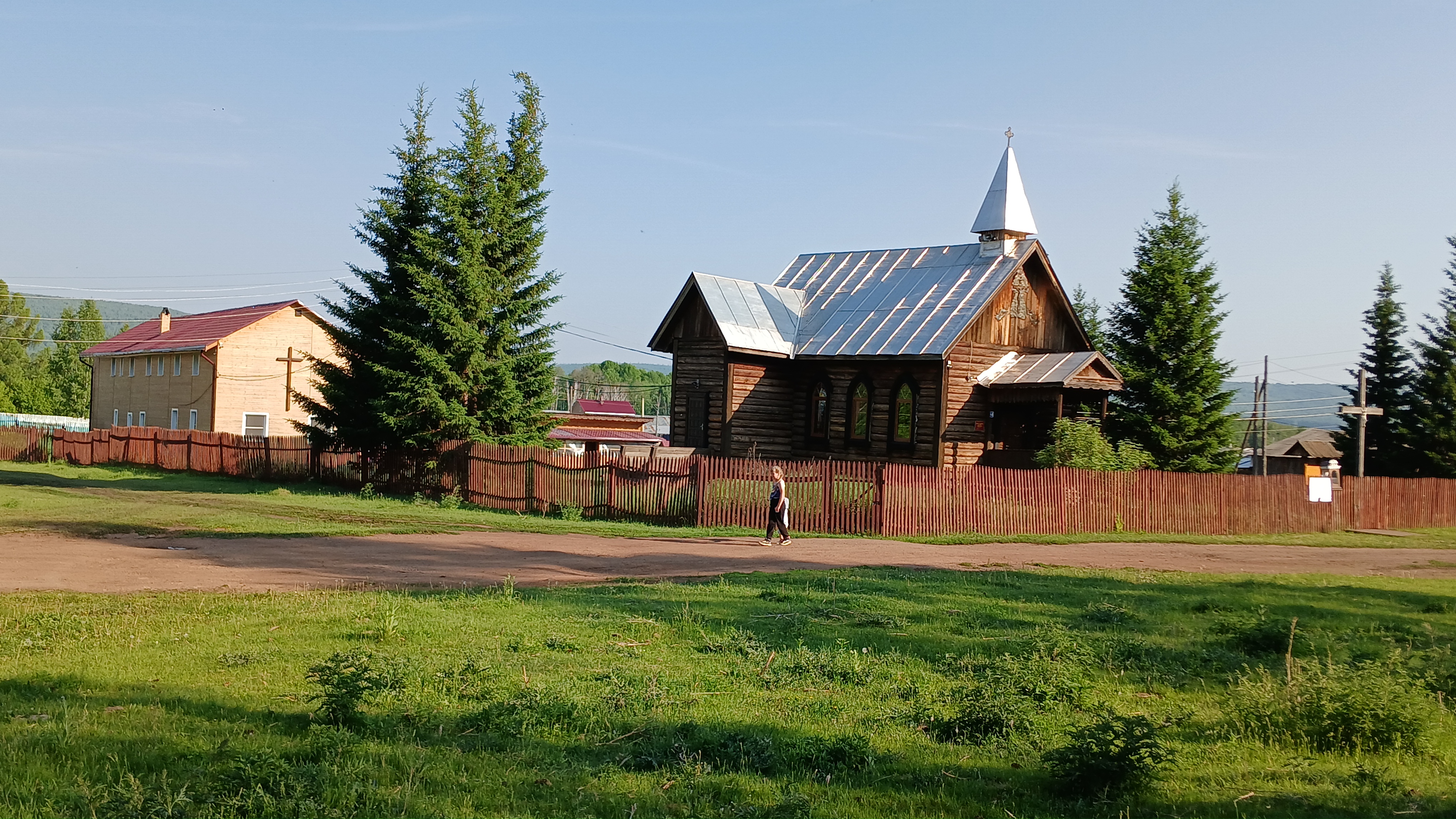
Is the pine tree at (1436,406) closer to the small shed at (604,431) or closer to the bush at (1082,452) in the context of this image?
the bush at (1082,452)

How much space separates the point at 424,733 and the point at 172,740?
1428mm

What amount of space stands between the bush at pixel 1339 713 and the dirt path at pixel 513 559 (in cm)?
933

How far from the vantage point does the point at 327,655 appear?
898cm

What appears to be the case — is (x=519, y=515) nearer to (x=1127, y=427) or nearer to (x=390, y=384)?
(x=390, y=384)

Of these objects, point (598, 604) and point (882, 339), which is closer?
point (598, 604)

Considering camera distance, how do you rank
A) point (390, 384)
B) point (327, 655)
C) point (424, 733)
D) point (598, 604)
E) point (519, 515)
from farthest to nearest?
point (390, 384)
point (519, 515)
point (598, 604)
point (327, 655)
point (424, 733)

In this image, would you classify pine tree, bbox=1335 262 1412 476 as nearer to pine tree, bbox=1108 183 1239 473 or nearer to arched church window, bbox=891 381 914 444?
pine tree, bbox=1108 183 1239 473

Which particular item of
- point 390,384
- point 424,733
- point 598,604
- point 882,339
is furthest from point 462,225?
point 424,733

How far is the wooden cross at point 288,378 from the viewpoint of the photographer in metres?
52.4

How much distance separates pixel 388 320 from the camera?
30969 millimetres

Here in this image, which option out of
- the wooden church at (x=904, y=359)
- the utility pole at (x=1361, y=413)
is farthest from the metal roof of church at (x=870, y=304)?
the utility pole at (x=1361, y=413)

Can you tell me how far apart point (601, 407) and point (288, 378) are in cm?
3578

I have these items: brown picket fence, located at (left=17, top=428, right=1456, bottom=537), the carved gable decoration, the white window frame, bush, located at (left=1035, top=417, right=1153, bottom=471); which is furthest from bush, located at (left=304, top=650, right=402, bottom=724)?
the white window frame

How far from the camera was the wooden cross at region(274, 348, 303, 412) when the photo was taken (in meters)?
52.4
